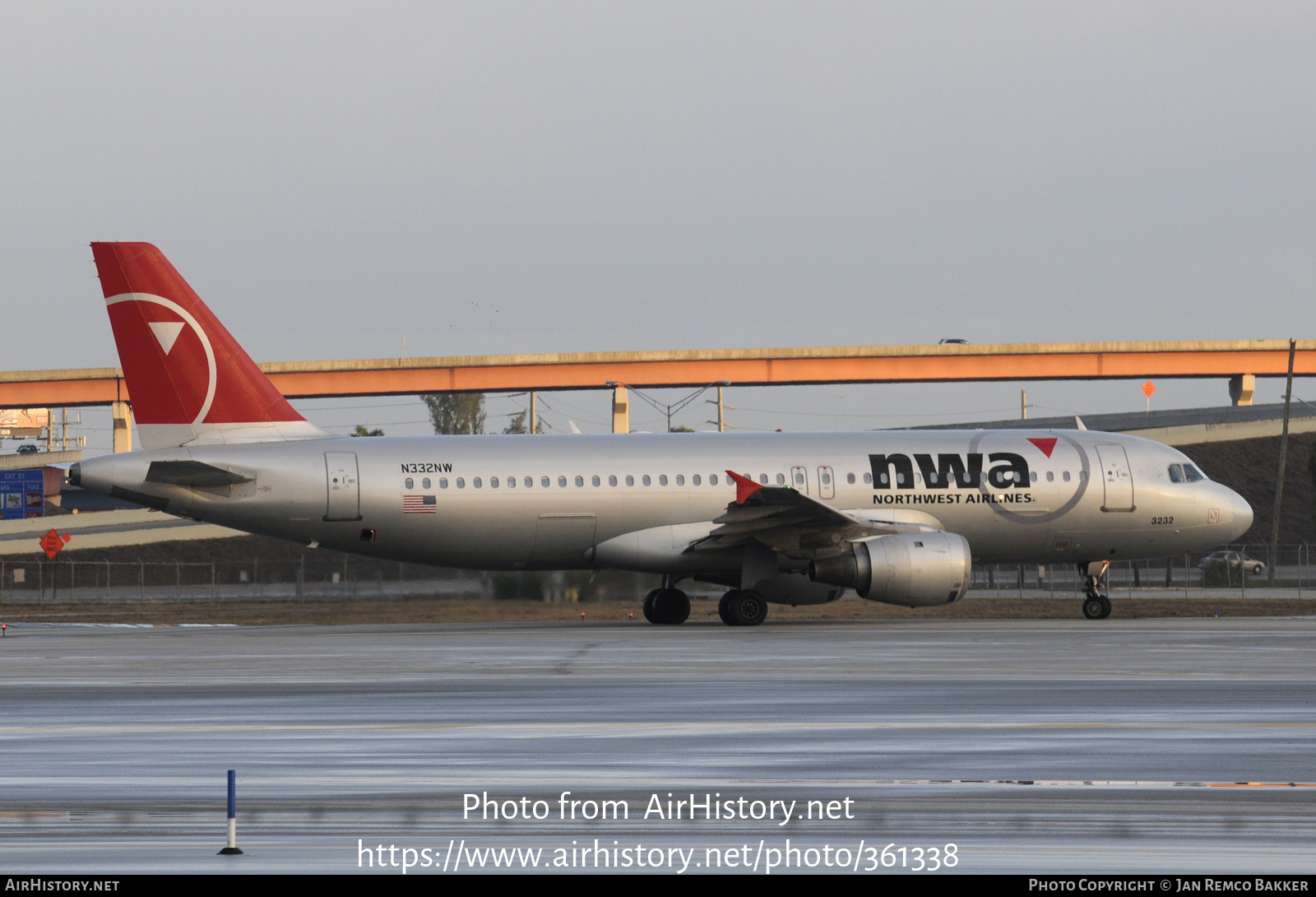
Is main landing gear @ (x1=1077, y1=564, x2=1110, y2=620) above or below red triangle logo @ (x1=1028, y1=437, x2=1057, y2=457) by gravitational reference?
below

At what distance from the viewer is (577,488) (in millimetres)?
31641

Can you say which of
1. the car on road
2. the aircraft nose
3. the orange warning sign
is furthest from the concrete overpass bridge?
the aircraft nose

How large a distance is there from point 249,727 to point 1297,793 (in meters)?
8.59

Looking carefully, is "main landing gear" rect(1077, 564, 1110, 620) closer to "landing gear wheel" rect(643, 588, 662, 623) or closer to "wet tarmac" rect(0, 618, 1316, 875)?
"landing gear wheel" rect(643, 588, 662, 623)

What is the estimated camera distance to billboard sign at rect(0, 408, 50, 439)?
466 ft

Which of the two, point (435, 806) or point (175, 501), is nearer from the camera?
point (435, 806)

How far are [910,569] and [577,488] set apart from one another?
6729 mm

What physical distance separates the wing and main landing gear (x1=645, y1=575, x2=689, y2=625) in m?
1.77

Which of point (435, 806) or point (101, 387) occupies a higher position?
point (101, 387)

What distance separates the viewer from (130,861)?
8.15 metres

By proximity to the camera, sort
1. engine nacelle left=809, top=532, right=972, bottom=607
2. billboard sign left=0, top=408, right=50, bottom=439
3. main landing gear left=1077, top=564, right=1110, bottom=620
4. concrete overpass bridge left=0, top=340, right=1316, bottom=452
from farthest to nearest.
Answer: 1. billboard sign left=0, top=408, right=50, bottom=439
2. concrete overpass bridge left=0, top=340, right=1316, bottom=452
3. main landing gear left=1077, top=564, right=1110, bottom=620
4. engine nacelle left=809, top=532, right=972, bottom=607

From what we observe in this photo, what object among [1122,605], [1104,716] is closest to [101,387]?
[1122,605]

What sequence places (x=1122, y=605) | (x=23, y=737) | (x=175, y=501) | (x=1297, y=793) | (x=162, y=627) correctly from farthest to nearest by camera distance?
(x=1122, y=605), (x=162, y=627), (x=175, y=501), (x=23, y=737), (x=1297, y=793)

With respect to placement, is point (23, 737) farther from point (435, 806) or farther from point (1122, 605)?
point (1122, 605)
